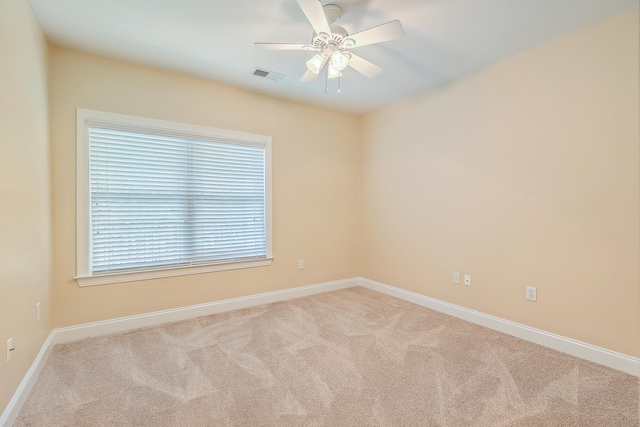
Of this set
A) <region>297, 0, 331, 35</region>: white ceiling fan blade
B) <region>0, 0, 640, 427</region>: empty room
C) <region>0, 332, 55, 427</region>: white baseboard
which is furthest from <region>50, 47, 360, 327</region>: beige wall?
<region>297, 0, 331, 35</region>: white ceiling fan blade

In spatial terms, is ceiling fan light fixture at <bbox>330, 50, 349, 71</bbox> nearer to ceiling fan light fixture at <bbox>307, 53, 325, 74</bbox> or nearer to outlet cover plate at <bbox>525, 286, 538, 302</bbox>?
ceiling fan light fixture at <bbox>307, 53, 325, 74</bbox>

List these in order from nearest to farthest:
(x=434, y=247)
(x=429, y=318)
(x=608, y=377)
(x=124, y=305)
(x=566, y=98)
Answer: (x=608, y=377)
(x=566, y=98)
(x=124, y=305)
(x=429, y=318)
(x=434, y=247)

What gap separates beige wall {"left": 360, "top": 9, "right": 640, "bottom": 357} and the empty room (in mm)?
16

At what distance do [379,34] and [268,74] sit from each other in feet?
5.02

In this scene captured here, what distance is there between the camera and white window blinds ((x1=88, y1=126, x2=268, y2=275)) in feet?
9.14

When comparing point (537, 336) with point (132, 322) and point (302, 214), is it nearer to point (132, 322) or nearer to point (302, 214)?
point (302, 214)

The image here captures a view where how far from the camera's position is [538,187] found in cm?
258

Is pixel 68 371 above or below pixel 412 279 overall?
below

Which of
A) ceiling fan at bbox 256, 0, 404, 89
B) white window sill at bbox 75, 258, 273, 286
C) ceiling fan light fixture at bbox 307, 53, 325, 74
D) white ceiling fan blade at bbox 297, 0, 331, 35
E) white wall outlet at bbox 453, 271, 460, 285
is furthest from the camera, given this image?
white wall outlet at bbox 453, 271, 460, 285

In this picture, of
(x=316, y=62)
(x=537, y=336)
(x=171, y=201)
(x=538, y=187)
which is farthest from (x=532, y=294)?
(x=171, y=201)

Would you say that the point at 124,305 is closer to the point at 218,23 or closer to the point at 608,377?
the point at 218,23

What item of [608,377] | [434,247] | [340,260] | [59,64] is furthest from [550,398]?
[59,64]

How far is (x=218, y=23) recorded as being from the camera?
2.25m

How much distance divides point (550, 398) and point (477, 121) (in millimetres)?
2387
